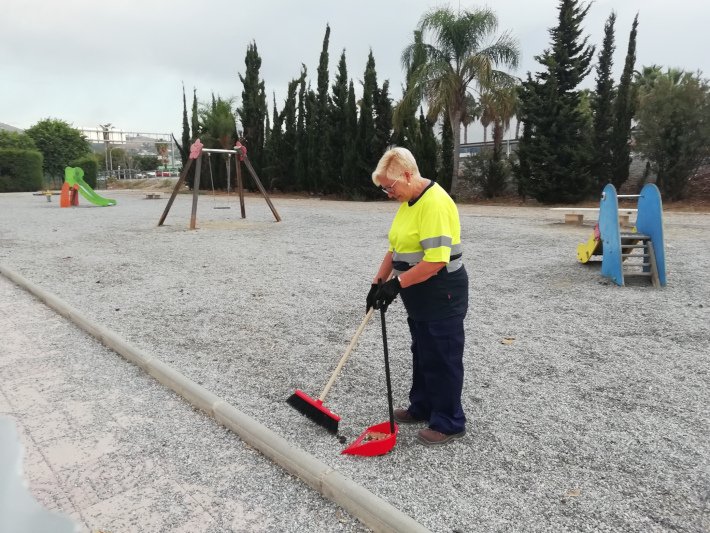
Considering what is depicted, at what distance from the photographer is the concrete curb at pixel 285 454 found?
216 cm

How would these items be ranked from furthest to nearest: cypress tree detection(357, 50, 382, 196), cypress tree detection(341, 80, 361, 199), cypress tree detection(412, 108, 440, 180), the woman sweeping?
cypress tree detection(341, 80, 361, 199) → cypress tree detection(357, 50, 382, 196) → cypress tree detection(412, 108, 440, 180) → the woman sweeping

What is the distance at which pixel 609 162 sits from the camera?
749 inches

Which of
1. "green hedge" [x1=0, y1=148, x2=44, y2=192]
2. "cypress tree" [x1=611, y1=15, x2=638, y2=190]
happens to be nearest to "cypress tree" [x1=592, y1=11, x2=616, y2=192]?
"cypress tree" [x1=611, y1=15, x2=638, y2=190]

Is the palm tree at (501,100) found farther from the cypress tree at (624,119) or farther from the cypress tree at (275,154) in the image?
the cypress tree at (275,154)

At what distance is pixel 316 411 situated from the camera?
293cm

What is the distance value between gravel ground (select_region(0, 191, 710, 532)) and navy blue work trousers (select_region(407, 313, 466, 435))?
14cm

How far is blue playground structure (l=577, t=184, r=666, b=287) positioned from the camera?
6312 millimetres

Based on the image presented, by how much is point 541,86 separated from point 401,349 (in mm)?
17291

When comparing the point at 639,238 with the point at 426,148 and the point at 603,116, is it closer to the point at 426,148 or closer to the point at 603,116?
the point at 603,116

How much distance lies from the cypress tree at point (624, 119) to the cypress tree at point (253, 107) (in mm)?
A: 18803

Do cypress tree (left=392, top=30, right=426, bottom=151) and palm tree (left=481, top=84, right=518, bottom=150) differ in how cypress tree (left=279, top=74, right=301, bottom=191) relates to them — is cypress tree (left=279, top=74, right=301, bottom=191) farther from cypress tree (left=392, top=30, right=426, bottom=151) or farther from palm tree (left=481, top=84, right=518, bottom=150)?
palm tree (left=481, top=84, right=518, bottom=150)

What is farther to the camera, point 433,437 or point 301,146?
point 301,146

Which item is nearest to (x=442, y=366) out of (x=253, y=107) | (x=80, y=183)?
(x=80, y=183)

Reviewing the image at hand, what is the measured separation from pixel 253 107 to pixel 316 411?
29.9m
